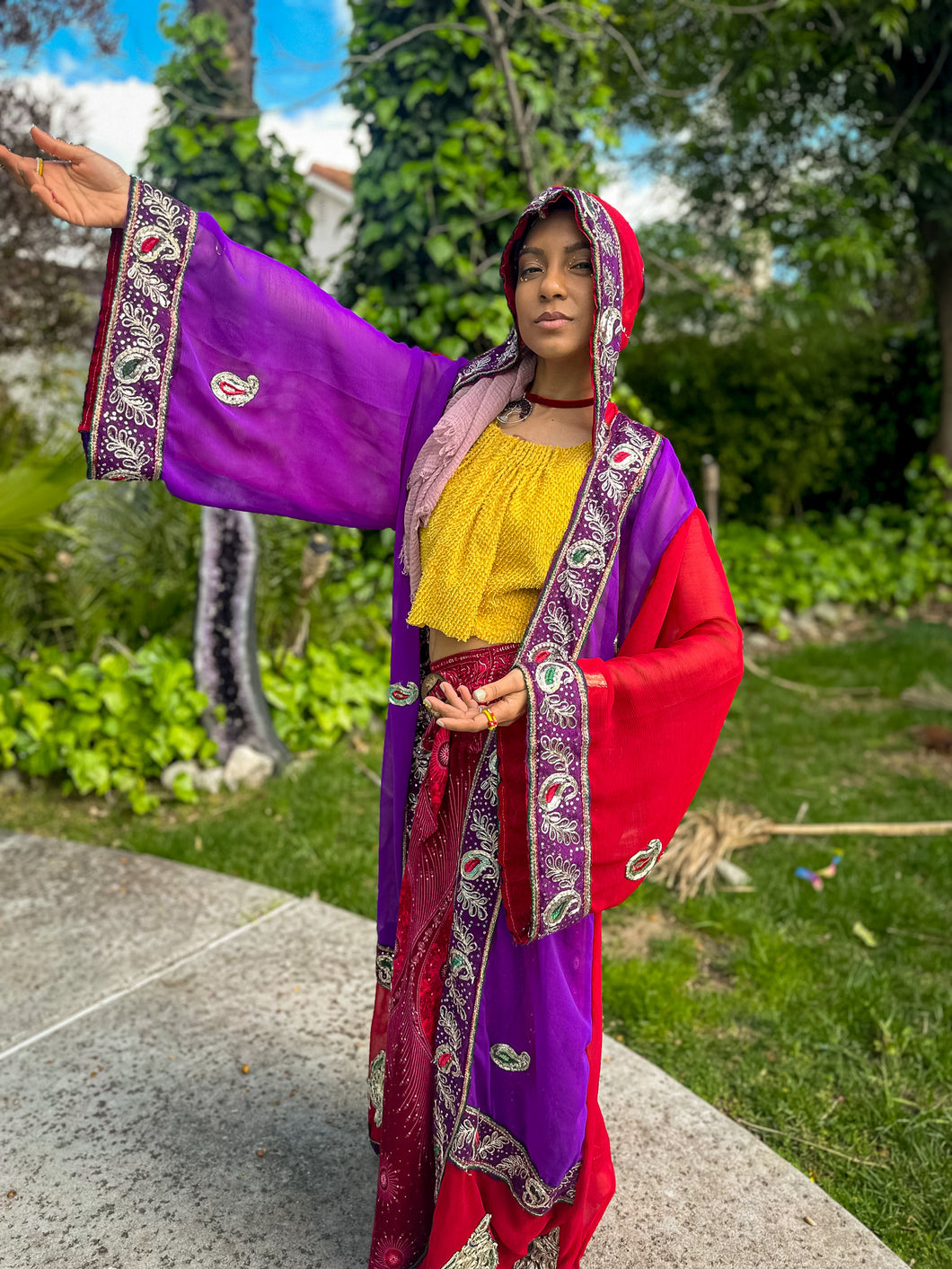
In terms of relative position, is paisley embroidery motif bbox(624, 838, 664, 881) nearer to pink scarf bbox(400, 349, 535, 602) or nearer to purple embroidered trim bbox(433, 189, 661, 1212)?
purple embroidered trim bbox(433, 189, 661, 1212)

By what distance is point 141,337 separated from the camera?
162cm

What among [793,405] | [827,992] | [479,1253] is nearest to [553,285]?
[479,1253]

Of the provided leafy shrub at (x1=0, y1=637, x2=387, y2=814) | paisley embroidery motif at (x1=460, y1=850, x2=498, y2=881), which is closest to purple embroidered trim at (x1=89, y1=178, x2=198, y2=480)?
paisley embroidery motif at (x1=460, y1=850, x2=498, y2=881)

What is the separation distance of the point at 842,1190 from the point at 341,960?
136 cm

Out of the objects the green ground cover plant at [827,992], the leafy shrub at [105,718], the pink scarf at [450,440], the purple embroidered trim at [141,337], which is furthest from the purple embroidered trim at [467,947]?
the leafy shrub at [105,718]

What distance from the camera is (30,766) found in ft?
13.0

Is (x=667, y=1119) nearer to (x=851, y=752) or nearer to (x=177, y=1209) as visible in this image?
(x=177, y=1209)

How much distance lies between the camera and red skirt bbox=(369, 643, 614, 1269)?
1.65 m

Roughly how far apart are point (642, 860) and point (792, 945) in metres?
1.94

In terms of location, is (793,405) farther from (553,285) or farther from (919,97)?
(553,285)

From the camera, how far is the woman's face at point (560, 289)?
60.3 inches

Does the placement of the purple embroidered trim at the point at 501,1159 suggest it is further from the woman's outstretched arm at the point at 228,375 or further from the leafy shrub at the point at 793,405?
the leafy shrub at the point at 793,405

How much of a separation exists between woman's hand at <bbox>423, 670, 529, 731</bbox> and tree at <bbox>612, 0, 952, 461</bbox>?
15.0 ft

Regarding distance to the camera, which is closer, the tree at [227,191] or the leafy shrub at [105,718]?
the leafy shrub at [105,718]
